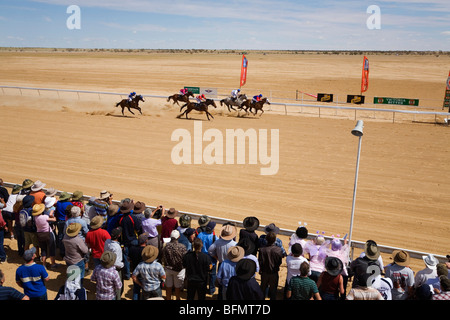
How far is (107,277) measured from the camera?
488cm

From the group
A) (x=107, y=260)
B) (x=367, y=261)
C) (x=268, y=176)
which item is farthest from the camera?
(x=268, y=176)

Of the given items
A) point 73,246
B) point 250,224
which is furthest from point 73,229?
point 250,224

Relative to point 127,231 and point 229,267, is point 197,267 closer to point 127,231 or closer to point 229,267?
point 229,267

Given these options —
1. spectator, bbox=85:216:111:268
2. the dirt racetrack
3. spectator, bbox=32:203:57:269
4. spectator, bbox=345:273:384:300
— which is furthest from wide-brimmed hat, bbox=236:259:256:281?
spectator, bbox=32:203:57:269

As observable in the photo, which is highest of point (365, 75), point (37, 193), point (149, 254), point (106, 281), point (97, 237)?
point (365, 75)

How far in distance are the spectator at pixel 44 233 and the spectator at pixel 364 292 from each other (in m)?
4.87

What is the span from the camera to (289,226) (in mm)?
8734

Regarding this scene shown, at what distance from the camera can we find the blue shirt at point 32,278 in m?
4.81

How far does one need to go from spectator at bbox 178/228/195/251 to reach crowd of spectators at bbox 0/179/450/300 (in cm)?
2

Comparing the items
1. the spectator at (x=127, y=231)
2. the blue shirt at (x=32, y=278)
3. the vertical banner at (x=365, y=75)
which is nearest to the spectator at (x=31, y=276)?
the blue shirt at (x=32, y=278)

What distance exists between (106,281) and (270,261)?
219 centimetres

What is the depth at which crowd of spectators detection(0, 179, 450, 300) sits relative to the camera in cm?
462
